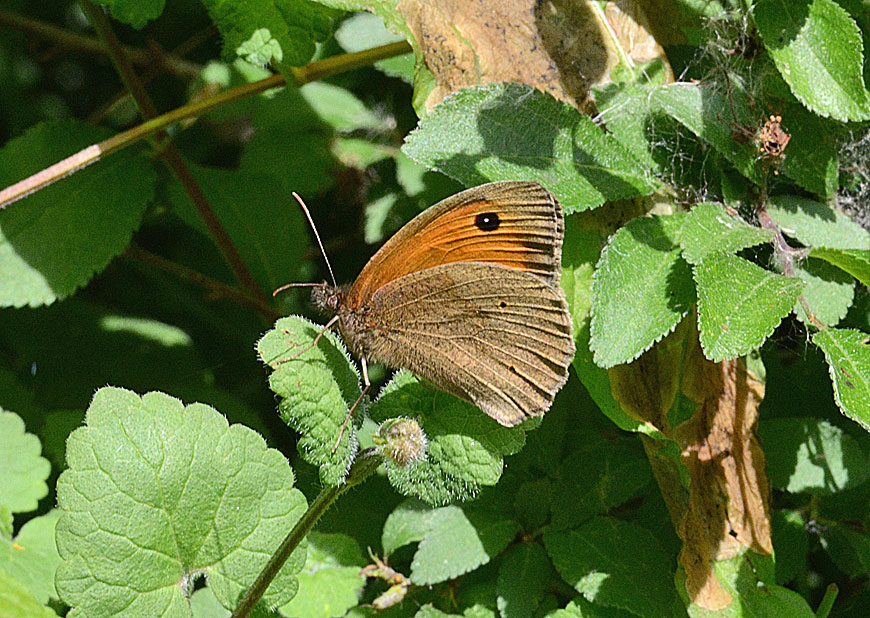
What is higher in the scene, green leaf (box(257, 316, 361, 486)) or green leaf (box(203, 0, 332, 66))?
green leaf (box(203, 0, 332, 66))

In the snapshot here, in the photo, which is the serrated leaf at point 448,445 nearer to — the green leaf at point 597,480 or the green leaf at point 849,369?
the green leaf at point 597,480

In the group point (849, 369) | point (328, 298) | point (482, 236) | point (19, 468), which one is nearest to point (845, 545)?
point (849, 369)

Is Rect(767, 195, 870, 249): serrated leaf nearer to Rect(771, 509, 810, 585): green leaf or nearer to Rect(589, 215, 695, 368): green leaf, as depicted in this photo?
Rect(589, 215, 695, 368): green leaf

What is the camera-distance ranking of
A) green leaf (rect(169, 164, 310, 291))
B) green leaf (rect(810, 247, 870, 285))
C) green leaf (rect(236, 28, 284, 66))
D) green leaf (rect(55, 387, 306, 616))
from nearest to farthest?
green leaf (rect(55, 387, 306, 616)) → green leaf (rect(810, 247, 870, 285)) → green leaf (rect(236, 28, 284, 66)) → green leaf (rect(169, 164, 310, 291))

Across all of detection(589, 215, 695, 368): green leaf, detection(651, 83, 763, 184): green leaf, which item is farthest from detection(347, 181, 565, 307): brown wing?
detection(651, 83, 763, 184): green leaf

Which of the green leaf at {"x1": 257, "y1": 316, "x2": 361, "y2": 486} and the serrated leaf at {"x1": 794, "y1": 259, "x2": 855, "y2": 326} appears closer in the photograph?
the green leaf at {"x1": 257, "y1": 316, "x2": 361, "y2": 486}

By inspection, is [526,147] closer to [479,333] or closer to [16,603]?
[479,333]
